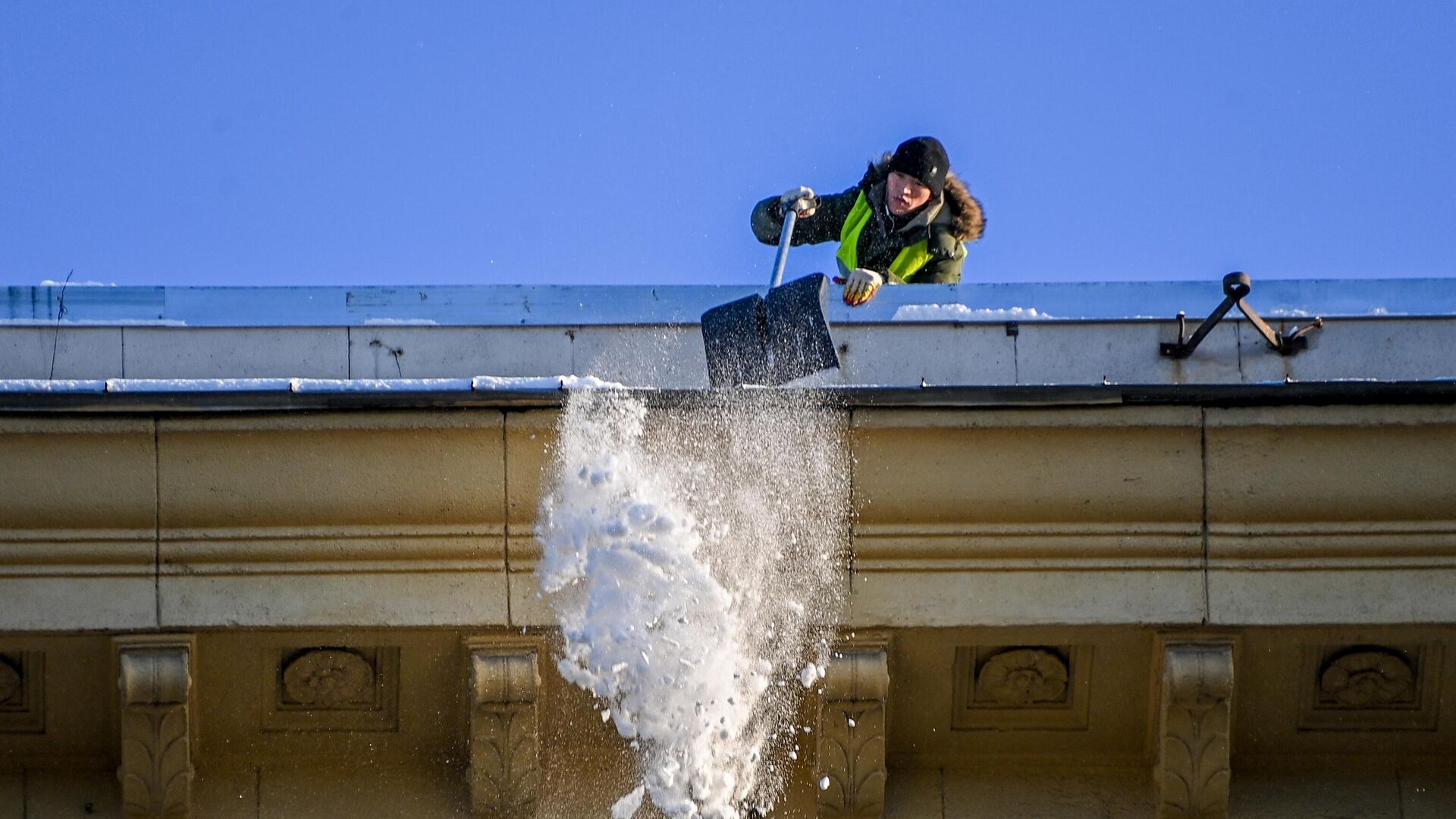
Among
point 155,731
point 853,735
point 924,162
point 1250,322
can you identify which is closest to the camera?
point 155,731

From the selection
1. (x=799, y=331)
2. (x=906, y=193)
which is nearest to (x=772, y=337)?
(x=799, y=331)

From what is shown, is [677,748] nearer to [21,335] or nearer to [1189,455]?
[1189,455]

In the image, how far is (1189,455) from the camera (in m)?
7.47

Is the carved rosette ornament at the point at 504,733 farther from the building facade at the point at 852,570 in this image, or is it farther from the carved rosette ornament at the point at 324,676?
the carved rosette ornament at the point at 324,676

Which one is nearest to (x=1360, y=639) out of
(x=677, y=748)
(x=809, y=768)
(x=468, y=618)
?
(x=809, y=768)

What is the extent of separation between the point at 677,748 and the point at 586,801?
1.28ft

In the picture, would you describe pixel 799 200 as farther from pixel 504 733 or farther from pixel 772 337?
pixel 504 733

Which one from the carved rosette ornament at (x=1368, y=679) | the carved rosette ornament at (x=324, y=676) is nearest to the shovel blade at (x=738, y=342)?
the carved rosette ornament at (x=324, y=676)

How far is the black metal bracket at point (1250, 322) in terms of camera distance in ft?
Result: 25.3

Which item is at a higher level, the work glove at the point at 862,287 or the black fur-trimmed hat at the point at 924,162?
the black fur-trimmed hat at the point at 924,162

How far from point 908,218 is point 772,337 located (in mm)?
1411

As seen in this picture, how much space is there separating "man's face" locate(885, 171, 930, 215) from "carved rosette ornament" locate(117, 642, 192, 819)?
346 centimetres

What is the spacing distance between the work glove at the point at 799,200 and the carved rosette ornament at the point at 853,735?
2.40 meters

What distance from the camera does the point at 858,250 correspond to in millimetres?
9062
